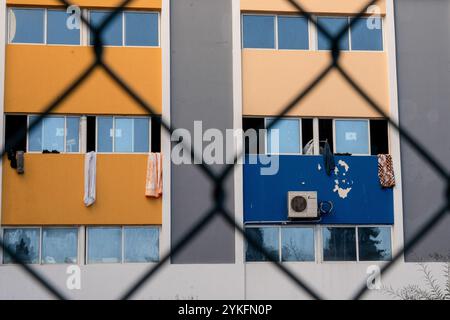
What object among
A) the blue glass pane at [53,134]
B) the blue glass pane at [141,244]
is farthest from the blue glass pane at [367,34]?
the blue glass pane at [53,134]

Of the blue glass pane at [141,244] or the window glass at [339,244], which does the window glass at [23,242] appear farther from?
the window glass at [339,244]

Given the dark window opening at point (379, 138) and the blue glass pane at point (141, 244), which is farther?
the dark window opening at point (379, 138)

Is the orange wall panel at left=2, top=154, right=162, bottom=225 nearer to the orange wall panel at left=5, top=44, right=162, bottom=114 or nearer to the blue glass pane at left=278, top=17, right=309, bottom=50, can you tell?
the orange wall panel at left=5, top=44, right=162, bottom=114

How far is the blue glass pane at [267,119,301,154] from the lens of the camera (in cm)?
788

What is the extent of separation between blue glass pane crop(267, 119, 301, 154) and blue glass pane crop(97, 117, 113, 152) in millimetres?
1596

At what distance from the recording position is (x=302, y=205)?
25.2 feet

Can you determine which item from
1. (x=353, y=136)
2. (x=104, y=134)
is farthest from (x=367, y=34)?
(x=104, y=134)

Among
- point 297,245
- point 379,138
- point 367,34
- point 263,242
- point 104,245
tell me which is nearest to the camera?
point 104,245

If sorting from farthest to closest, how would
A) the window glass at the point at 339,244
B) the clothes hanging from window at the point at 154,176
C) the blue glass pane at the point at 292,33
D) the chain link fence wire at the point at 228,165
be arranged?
the blue glass pane at the point at 292,33 < the window glass at the point at 339,244 < the clothes hanging from window at the point at 154,176 < the chain link fence wire at the point at 228,165

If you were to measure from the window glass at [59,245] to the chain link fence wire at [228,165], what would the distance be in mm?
226

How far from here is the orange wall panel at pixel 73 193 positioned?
7.52 meters

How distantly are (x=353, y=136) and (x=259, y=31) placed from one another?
1466 millimetres

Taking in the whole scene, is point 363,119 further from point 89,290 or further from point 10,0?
point 10,0

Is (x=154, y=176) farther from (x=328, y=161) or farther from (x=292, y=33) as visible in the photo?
(x=292, y=33)
